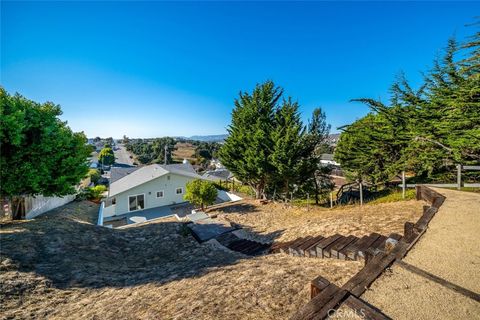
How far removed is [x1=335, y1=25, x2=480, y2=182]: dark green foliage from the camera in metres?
8.64

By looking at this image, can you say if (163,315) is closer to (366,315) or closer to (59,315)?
(59,315)

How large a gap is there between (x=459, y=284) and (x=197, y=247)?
7.37m

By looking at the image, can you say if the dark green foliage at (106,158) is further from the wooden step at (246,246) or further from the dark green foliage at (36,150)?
the wooden step at (246,246)

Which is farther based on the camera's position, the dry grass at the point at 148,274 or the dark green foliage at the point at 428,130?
the dark green foliage at the point at 428,130

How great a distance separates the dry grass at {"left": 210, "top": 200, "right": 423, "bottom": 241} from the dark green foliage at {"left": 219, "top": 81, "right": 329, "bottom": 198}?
299 cm

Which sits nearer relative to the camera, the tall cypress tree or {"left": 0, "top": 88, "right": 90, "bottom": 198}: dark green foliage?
{"left": 0, "top": 88, "right": 90, "bottom": 198}: dark green foliage

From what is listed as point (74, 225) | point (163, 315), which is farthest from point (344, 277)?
point (74, 225)

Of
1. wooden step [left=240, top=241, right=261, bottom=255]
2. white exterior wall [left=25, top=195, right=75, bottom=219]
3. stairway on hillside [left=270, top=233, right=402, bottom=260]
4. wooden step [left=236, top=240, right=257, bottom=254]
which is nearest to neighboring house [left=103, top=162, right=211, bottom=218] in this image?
white exterior wall [left=25, top=195, right=75, bottom=219]

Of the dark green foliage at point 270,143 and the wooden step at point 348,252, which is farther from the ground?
the dark green foliage at point 270,143

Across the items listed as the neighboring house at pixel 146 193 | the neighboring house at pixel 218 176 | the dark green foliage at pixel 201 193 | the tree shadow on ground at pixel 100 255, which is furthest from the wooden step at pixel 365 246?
the neighboring house at pixel 218 176

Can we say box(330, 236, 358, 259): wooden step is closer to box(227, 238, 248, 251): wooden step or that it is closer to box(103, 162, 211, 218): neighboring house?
box(227, 238, 248, 251): wooden step

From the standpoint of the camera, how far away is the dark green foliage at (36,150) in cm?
658

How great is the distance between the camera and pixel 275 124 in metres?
16.4

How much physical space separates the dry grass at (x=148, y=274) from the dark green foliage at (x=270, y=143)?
257 inches
